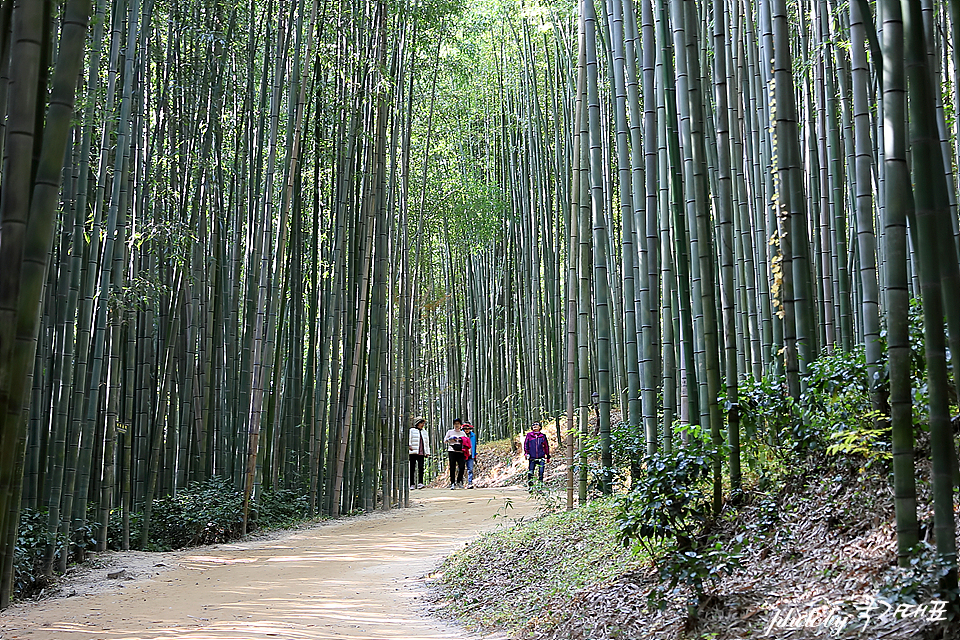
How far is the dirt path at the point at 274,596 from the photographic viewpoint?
3352 millimetres

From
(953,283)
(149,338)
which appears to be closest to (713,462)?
(953,283)

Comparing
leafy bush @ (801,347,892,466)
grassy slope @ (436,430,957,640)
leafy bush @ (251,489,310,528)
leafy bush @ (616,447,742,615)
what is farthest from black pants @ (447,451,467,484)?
leafy bush @ (801,347,892,466)

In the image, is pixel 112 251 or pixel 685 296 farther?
pixel 112 251

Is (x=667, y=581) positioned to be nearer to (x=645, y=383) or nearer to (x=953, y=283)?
(x=645, y=383)

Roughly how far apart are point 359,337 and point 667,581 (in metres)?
5.22

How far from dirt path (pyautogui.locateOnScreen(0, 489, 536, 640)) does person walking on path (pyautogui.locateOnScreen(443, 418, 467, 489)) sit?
388 cm

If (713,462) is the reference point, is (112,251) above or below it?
above

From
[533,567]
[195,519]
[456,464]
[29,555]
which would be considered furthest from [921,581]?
[456,464]

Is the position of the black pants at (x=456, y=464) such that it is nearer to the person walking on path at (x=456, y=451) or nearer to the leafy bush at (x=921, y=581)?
the person walking on path at (x=456, y=451)

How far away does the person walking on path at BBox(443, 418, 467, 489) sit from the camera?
35.1 feet

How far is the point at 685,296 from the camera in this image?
3.92 metres

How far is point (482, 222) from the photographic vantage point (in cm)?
1228

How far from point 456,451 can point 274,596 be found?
6.91 m

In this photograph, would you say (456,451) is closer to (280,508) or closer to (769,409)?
(280,508)
